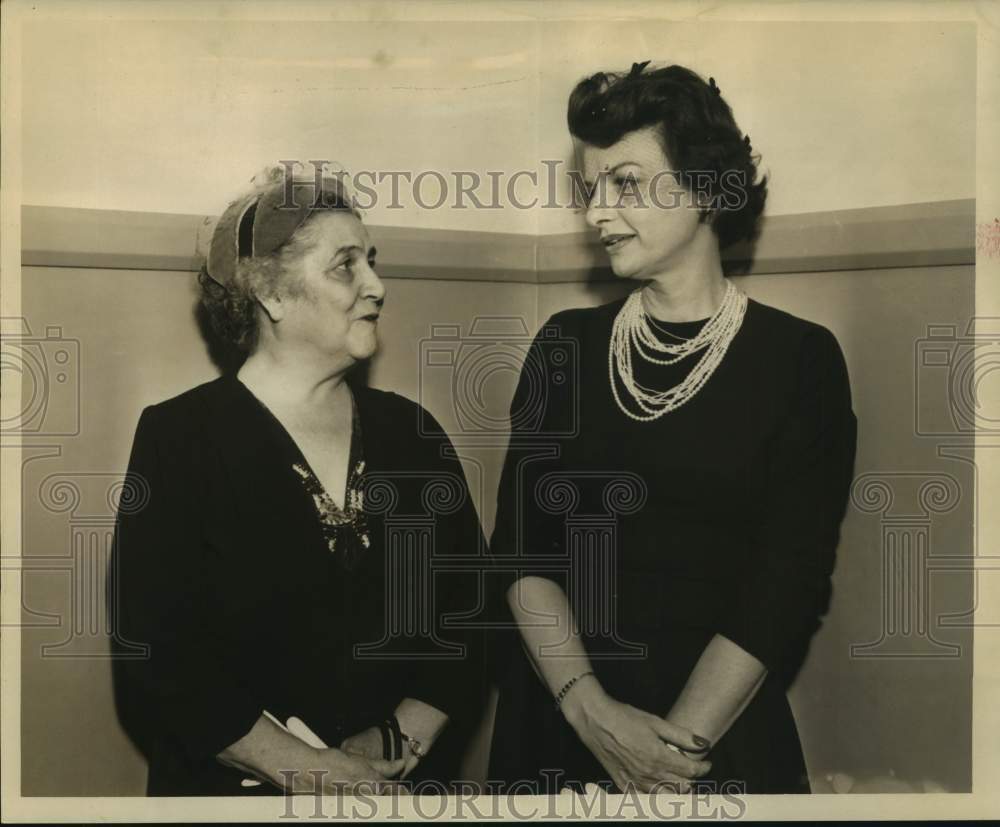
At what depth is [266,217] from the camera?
1.67 metres

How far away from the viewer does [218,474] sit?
164 centimetres

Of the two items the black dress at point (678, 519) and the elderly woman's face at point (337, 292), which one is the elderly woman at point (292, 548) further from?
the black dress at point (678, 519)

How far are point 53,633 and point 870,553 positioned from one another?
127 cm

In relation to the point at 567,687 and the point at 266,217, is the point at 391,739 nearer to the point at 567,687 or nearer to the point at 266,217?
the point at 567,687

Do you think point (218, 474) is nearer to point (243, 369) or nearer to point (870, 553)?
point (243, 369)

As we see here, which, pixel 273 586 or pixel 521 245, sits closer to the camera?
pixel 273 586

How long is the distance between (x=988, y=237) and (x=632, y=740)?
958mm

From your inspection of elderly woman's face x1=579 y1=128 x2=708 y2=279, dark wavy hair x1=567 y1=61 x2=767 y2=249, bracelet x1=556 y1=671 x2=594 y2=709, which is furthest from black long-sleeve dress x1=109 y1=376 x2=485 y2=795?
dark wavy hair x1=567 y1=61 x2=767 y2=249

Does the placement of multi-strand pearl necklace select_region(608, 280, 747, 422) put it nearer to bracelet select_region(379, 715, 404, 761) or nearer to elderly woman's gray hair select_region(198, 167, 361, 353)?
elderly woman's gray hair select_region(198, 167, 361, 353)

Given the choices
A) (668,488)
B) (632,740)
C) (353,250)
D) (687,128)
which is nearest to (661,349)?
(668,488)

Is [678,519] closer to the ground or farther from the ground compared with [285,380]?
closer to the ground

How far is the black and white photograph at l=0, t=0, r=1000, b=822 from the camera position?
167cm

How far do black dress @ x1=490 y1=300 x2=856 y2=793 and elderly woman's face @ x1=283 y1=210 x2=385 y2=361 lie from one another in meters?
0.26

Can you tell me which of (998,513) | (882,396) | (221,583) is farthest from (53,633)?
(998,513)
